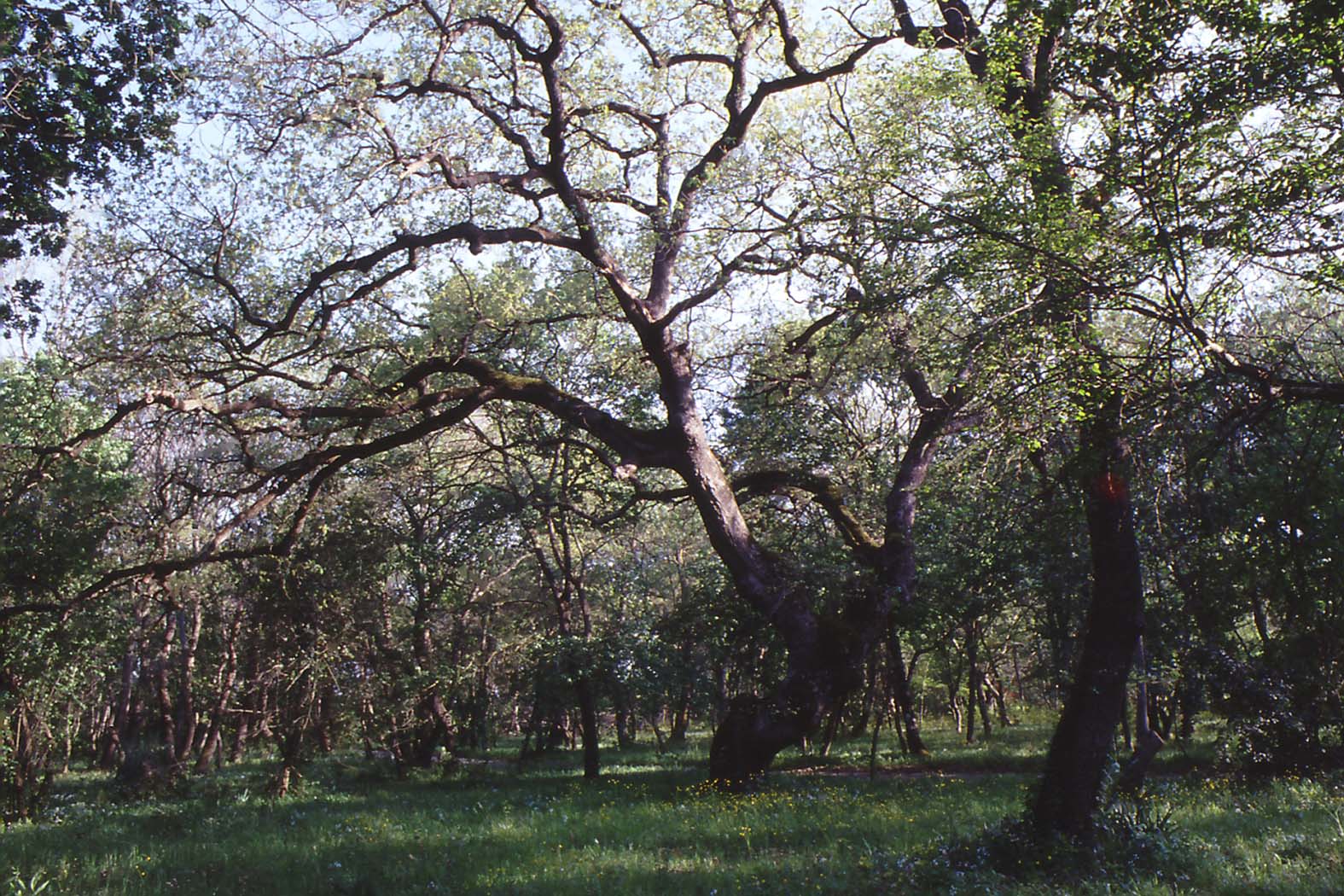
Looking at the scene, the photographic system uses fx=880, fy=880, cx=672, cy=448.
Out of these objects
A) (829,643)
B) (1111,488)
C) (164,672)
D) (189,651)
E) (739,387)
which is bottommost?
(829,643)

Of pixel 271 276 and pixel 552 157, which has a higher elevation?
pixel 552 157

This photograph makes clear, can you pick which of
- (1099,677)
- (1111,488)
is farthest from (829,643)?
(1111,488)

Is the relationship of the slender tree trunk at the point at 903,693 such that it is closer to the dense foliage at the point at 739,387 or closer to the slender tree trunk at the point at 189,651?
the dense foliage at the point at 739,387

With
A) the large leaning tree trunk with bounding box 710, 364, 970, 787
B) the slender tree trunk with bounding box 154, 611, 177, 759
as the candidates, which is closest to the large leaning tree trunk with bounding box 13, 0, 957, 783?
the large leaning tree trunk with bounding box 710, 364, 970, 787

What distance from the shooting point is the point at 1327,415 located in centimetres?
Answer: 731

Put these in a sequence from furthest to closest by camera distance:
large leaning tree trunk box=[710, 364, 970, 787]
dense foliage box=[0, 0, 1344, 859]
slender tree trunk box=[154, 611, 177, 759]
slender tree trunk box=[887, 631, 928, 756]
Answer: slender tree trunk box=[154, 611, 177, 759]
slender tree trunk box=[887, 631, 928, 756]
large leaning tree trunk box=[710, 364, 970, 787]
dense foliage box=[0, 0, 1344, 859]

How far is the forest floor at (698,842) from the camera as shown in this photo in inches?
283

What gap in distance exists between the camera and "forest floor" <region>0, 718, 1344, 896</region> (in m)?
7.20

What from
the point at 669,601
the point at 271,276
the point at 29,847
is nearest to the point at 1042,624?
the point at 271,276

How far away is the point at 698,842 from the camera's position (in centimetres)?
938

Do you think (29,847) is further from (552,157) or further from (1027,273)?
(1027,273)

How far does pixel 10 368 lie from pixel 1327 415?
78.6 feet

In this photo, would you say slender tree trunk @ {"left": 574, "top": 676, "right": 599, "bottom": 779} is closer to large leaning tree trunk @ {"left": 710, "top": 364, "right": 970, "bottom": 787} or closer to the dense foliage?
the dense foliage

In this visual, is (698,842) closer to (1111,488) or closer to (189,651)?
(1111,488)
